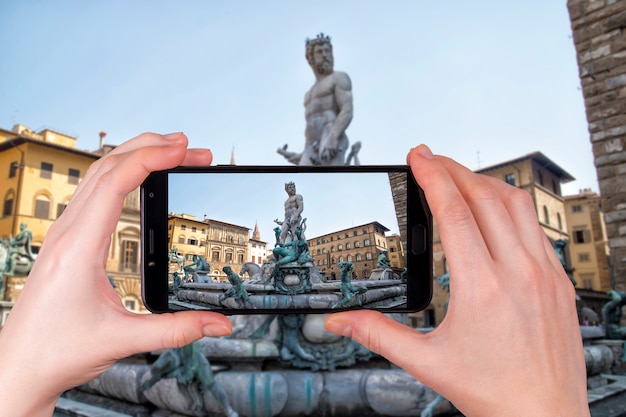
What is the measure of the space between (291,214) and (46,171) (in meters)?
34.6

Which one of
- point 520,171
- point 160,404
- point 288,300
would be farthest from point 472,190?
point 520,171

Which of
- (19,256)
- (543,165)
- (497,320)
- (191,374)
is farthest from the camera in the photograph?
(543,165)

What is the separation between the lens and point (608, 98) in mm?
7977

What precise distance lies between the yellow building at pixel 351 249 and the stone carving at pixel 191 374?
172cm

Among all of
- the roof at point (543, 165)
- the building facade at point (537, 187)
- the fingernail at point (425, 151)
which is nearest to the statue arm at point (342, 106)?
the fingernail at point (425, 151)

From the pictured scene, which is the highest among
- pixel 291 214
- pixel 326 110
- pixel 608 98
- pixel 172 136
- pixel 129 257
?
pixel 608 98

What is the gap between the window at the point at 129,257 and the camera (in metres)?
30.8

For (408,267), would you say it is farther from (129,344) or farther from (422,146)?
(129,344)

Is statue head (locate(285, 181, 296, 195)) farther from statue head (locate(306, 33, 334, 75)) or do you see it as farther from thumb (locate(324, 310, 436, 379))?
statue head (locate(306, 33, 334, 75))

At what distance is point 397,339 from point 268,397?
6.94 feet

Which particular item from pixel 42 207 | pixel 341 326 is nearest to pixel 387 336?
pixel 341 326

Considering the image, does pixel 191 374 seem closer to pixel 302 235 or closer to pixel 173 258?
pixel 173 258

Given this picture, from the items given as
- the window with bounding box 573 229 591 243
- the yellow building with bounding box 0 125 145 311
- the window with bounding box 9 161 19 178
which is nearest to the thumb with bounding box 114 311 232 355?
the yellow building with bounding box 0 125 145 311

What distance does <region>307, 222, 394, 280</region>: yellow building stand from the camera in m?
1.45
